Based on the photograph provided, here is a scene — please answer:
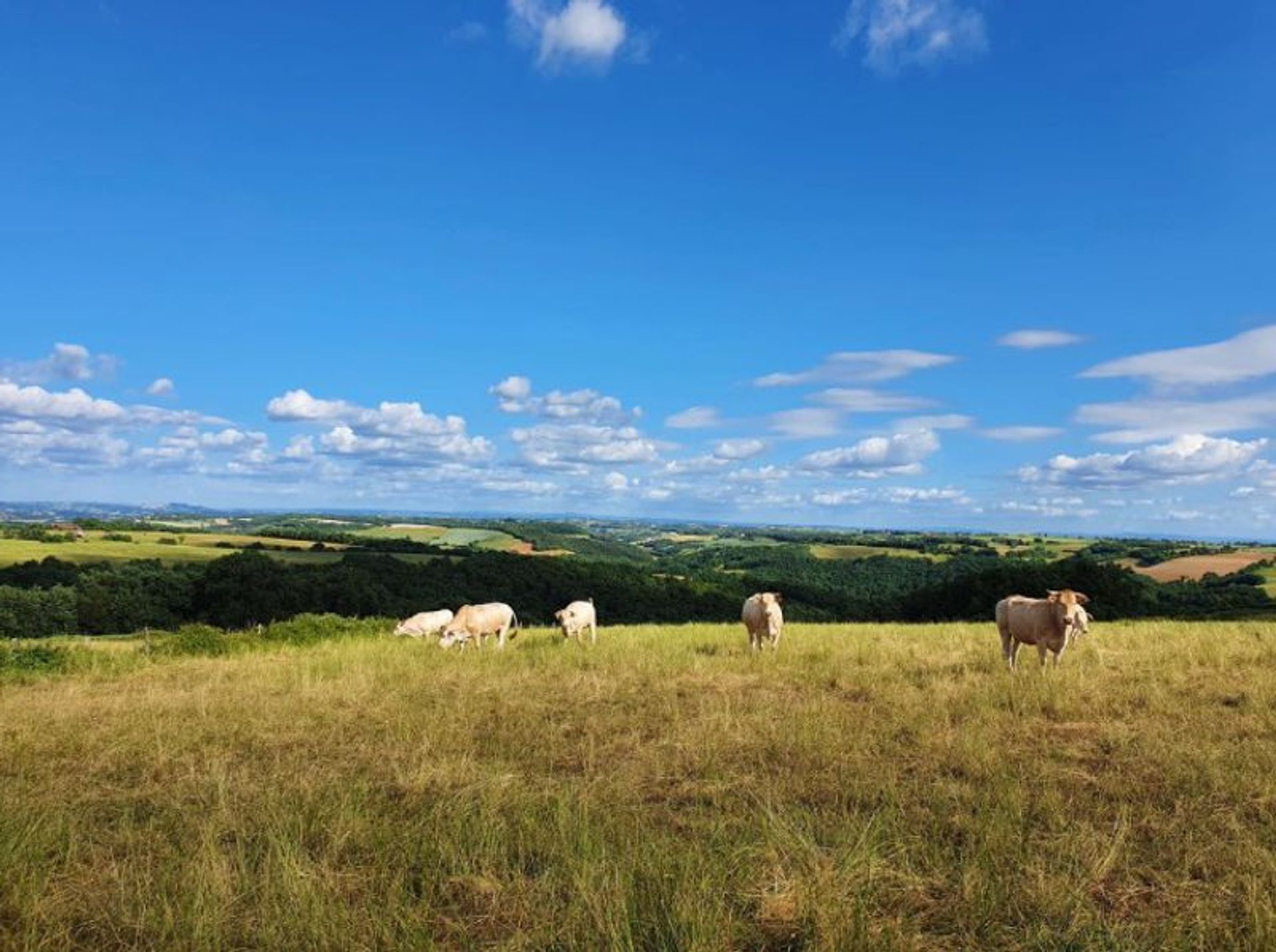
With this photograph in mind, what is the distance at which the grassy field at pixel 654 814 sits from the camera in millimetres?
4906

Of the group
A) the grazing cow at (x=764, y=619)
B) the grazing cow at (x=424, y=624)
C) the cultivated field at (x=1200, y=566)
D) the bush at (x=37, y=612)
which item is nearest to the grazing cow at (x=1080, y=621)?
the grazing cow at (x=764, y=619)

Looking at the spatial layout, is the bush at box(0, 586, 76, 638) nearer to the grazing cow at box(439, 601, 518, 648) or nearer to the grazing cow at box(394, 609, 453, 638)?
the grazing cow at box(394, 609, 453, 638)

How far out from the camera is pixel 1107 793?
7.56 metres

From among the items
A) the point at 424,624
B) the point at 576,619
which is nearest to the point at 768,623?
the point at 576,619

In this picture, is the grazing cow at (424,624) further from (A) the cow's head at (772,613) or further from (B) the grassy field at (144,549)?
(B) the grassy field at (144,549)

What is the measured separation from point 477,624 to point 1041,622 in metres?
17.0

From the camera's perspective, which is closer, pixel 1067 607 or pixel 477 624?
pixel 1067 607

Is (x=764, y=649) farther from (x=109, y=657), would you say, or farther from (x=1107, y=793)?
(x=109, y=657)

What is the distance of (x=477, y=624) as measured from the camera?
82.8ft

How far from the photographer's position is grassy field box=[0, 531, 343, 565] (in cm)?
10019

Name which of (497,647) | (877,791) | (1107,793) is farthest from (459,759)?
(497,647)

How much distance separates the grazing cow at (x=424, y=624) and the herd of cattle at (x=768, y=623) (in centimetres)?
3

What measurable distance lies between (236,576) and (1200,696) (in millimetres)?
84519

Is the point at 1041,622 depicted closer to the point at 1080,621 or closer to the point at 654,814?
the point at 1080,621
